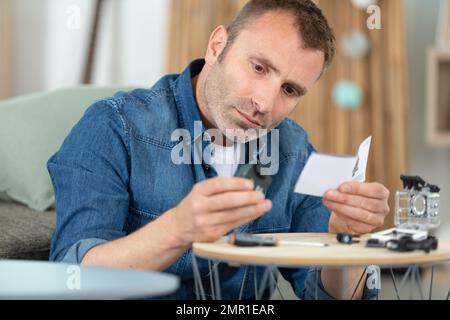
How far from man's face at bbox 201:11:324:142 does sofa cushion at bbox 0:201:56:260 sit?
53cm

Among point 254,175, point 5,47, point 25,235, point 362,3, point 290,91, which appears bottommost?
point 25,235

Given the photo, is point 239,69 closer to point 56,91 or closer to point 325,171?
point 325,171

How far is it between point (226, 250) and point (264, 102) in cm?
31

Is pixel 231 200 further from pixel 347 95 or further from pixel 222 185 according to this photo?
pixel 347 95

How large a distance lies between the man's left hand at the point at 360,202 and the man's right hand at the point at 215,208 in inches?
7.1

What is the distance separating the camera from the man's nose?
125 centimetres

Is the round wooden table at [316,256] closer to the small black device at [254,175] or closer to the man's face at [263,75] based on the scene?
the small black device at [254,175]

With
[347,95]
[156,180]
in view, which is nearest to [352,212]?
[156,180]

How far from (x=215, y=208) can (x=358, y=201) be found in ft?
0.93

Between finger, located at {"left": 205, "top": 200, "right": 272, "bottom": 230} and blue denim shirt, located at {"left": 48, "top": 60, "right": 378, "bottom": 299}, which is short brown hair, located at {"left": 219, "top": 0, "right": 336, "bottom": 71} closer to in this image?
blue denim shirt, located at {"left": 48, "top": 60, "right": 378, "bottom": 299}

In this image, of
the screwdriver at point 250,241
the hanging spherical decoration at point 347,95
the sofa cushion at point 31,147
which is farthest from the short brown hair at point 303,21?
the hanging spherical decoration at point 347,95

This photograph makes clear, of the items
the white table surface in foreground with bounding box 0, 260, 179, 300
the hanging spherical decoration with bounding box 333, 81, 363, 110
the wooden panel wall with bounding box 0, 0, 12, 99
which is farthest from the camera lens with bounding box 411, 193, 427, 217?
the wooden panel wall with bounding box 0, 0, 12, 99

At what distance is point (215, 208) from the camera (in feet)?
3.37

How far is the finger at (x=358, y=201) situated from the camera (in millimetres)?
1191
